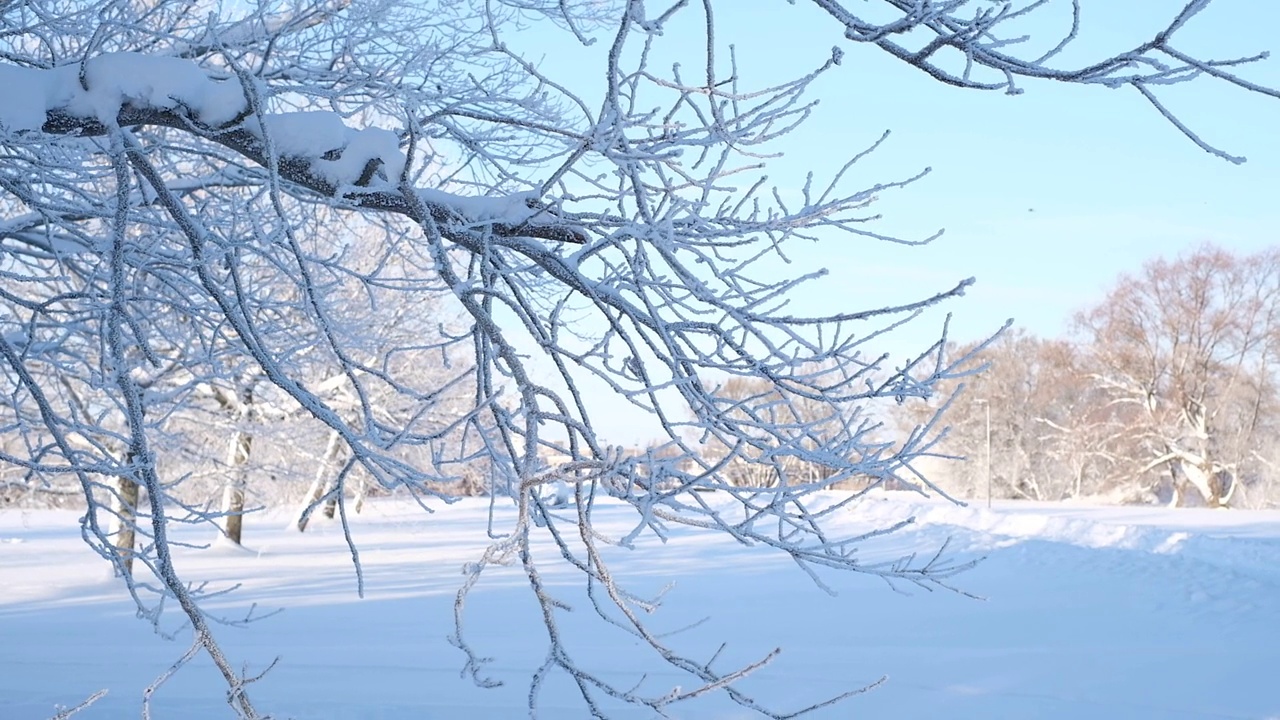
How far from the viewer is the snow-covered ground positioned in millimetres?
6820

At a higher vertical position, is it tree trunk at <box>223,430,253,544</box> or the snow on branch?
the snow on branch

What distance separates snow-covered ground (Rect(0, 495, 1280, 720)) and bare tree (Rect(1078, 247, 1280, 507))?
20.1m

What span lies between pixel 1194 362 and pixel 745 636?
103 feet

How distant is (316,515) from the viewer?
25438mm

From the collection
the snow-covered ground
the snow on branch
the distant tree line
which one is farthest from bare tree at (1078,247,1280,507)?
the snow on branch

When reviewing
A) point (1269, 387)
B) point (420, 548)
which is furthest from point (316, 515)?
point (1269, 387)

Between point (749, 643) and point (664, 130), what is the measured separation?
623cm

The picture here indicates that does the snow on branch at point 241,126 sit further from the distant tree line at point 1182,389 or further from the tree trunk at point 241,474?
the distant tree line at point 1182,389

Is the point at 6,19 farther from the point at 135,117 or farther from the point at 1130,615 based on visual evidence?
the point at 1130,615

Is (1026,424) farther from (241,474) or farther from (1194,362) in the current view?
(241,474)

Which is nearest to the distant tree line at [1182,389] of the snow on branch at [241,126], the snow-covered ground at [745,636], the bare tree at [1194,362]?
the bare tree at [1194,362]

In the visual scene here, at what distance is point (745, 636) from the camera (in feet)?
29.5

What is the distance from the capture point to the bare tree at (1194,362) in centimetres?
3484

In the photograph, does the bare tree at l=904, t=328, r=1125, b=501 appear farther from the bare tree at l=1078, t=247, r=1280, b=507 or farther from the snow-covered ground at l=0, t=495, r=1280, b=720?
the snow-covered ground at l=0, t=495, r=1280, b=720
